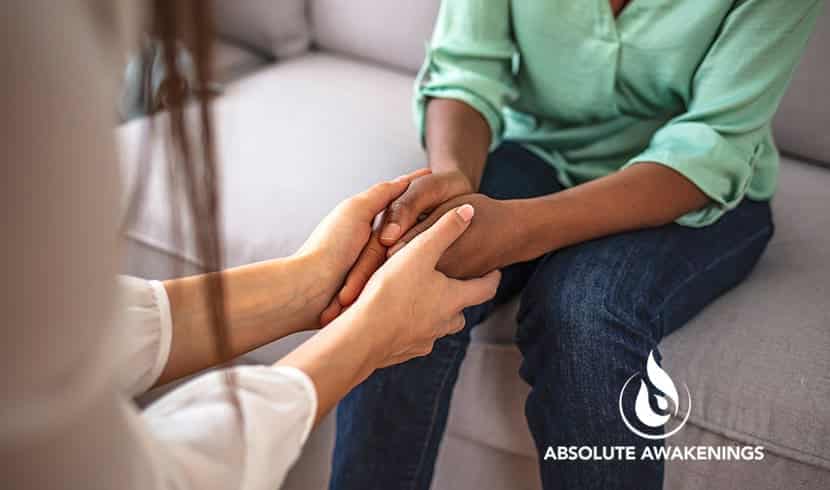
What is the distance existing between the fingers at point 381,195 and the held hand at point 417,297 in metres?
0.07

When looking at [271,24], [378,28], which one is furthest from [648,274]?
[271,24]

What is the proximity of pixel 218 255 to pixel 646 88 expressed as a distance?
71 cm

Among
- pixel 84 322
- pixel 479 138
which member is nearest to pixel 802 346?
pixel 479 138

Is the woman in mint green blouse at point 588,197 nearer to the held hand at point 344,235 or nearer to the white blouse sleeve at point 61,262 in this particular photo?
the held hand at point 344,235

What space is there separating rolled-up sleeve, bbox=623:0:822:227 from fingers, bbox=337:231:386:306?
1.03 feet

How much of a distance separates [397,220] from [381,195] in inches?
1.9

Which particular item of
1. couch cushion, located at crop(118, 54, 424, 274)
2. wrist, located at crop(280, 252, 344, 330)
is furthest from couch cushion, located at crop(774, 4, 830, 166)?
wrist, located at crop(280, 252, 344, 330)

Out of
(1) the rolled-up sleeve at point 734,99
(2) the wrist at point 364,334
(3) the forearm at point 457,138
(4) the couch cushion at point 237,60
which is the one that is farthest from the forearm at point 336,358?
(4) the couch cushion at point 237,60

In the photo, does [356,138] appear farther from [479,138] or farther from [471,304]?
[471,304]

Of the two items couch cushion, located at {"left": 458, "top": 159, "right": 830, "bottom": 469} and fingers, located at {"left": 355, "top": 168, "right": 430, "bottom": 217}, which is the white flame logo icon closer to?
couch cushion, located at {"left": 458, "top": 159, "right": 830, "bottom": 469}

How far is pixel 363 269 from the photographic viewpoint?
848 millimetres

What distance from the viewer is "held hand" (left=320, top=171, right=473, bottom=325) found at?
2.75 feet

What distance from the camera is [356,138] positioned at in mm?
1284

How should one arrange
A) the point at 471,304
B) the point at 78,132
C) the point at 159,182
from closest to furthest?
the point at 78,132 < the point at 471,304 < the point at 159,182
